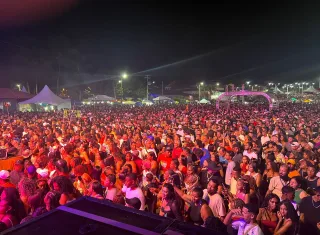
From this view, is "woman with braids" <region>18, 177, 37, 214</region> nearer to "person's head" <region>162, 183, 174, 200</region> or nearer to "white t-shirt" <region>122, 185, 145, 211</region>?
"white t-shirt" <region>122, 185, 145, 211</region>

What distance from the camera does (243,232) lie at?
3.12m

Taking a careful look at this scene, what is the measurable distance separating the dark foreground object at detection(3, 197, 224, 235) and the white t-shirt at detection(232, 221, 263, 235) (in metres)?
1.54

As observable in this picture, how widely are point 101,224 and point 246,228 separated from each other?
1.99m

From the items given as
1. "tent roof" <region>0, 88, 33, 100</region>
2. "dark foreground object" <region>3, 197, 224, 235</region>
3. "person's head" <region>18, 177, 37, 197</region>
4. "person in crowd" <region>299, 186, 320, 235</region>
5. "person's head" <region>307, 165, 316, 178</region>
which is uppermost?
"tent roof" <region>0, 88, 33, 100</region>

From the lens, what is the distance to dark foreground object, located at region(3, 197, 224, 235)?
5.52 ft

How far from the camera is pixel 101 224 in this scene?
177 centimetres

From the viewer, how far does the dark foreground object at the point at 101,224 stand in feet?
5.52

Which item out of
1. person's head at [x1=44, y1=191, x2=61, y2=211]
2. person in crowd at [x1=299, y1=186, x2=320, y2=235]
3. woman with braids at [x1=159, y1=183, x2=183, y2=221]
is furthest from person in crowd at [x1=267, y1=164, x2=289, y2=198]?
person's head at [x1=44, y1=191, x2=61, y2=211]

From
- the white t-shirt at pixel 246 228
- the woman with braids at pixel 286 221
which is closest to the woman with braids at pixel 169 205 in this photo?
the white t-shirt at pixel 246 228

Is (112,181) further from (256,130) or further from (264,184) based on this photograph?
(256,130)

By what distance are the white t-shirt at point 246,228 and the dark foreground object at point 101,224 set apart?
5.04 ft

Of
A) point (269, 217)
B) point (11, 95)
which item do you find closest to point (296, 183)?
point (269, 217)

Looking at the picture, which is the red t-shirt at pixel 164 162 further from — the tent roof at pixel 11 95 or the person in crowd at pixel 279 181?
the tent roof at pixel 11 95

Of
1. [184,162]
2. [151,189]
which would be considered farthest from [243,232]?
[184,162]
